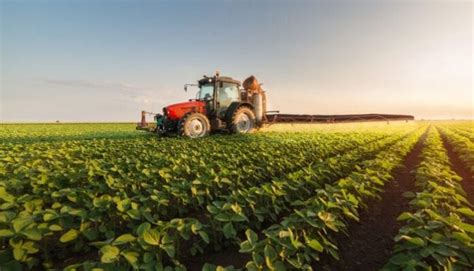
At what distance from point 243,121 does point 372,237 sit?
982 cm

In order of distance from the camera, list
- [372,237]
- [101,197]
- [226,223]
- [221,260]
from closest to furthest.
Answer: [221,260]
[226,223]
[101,197]
[372,237]

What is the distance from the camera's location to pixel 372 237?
3.75 m

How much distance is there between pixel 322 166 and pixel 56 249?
4.36 m

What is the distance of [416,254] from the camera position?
238 cm

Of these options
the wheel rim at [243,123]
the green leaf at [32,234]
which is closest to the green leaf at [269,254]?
the green leaf at [32,234]

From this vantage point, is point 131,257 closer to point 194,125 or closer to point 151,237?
point 151,237

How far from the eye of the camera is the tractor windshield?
1255 centimetres

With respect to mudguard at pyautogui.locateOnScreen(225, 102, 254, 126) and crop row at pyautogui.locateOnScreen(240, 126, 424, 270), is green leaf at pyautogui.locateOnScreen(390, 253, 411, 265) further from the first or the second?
mudguard at pyautogui.locateOnScreen(225, 102, 254, 126)

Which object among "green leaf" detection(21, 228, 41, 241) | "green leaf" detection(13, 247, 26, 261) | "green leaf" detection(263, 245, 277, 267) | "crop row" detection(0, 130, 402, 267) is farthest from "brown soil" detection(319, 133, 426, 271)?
"green leaf" detection(13, 247, 26, 261)

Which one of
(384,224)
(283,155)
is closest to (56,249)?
(384,224)

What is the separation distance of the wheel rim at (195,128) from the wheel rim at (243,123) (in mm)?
1572

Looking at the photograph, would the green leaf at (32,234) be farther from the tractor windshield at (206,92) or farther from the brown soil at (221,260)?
the tractor windshield at (206,92)

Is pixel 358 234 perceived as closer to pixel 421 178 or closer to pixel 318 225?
pixel 318 225

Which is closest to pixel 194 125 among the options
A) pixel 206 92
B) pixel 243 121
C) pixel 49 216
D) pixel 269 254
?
pixel 206 92
